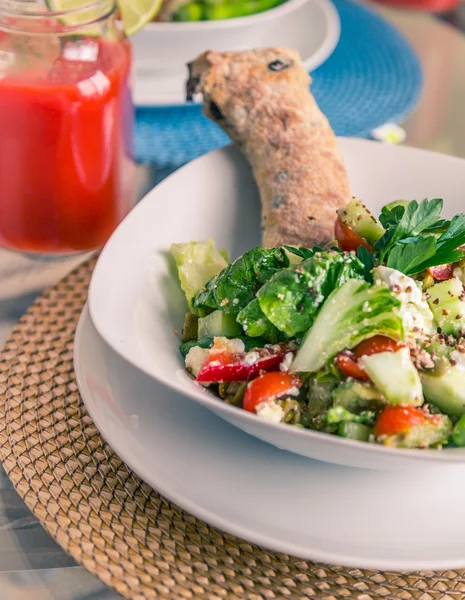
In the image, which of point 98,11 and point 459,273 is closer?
point 459,273

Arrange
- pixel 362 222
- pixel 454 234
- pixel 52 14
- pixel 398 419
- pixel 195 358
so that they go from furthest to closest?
pixel 52 14, pixel 362 222, pixel 454 234, pixel 195 358, pixel 398 419

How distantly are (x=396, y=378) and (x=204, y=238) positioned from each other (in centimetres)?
86

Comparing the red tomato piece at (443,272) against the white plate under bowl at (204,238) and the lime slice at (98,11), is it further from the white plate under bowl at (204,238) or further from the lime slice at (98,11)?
the lime slice at (98,11)

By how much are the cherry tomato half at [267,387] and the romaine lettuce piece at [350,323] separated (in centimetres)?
3

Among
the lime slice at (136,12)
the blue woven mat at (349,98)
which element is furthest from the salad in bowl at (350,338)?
the blue woven mat at (349,98)

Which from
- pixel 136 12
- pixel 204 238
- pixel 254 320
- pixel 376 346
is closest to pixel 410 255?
pixel 376 346

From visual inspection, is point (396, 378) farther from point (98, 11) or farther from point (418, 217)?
point (98, 11)

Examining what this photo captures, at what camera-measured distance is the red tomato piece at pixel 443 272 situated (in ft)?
6.14

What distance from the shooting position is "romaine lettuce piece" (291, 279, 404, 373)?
1588mm

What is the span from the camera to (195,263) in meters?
2.02

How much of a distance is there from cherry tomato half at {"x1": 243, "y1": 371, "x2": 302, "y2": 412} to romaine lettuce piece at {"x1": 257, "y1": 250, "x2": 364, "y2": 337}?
10cm

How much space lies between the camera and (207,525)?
5.32ft

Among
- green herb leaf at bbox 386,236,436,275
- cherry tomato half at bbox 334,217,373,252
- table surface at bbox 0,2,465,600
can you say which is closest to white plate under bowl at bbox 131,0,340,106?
table surface at bbox 0,2,465,600

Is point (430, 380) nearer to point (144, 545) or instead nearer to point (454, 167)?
point (144, 545)
